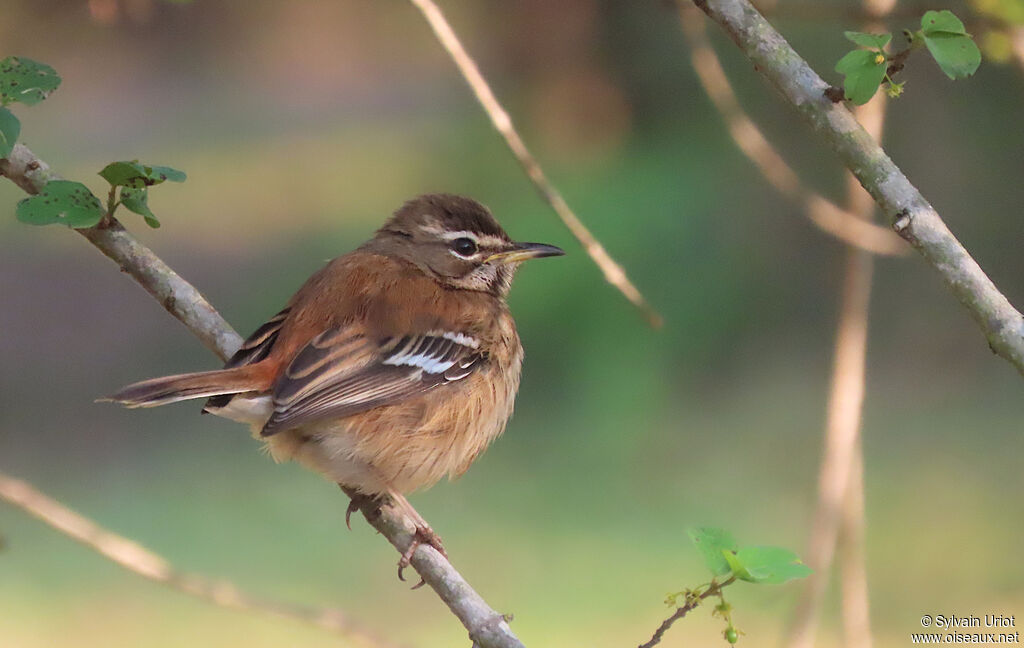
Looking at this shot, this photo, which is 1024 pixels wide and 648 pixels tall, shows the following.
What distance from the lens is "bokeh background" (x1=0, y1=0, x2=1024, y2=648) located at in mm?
8930

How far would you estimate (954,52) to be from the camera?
293cm

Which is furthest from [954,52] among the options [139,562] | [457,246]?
[139,562]

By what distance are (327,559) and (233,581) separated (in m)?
0.77

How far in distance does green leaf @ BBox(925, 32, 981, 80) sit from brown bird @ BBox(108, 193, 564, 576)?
210cm

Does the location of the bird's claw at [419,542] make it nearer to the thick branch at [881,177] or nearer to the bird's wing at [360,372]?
the bird's wing at [360,372]

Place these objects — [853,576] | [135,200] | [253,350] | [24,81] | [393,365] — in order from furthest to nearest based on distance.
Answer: [853,576]
[393,365]
[253,350]
[135,200]
[24,81]

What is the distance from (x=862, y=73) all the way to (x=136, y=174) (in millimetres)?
2036

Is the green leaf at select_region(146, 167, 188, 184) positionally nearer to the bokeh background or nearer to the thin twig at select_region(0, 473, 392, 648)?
the thin twig at select_region(0, 473, 392, 648)

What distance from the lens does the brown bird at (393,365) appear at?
4.31 metres

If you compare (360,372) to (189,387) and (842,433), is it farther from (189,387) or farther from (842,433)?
(842,433)

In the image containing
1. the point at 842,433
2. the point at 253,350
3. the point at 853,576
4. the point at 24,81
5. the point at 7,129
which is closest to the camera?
the point at 7,129

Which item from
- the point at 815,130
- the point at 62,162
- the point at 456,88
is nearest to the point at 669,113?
the point at 456,88

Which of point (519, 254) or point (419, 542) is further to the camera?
point (519, 254)

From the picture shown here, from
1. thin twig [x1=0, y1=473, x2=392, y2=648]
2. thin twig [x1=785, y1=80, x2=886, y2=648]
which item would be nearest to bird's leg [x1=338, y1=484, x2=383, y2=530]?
thin twig [x1=0, y1=473, x2=392, y2=648]
